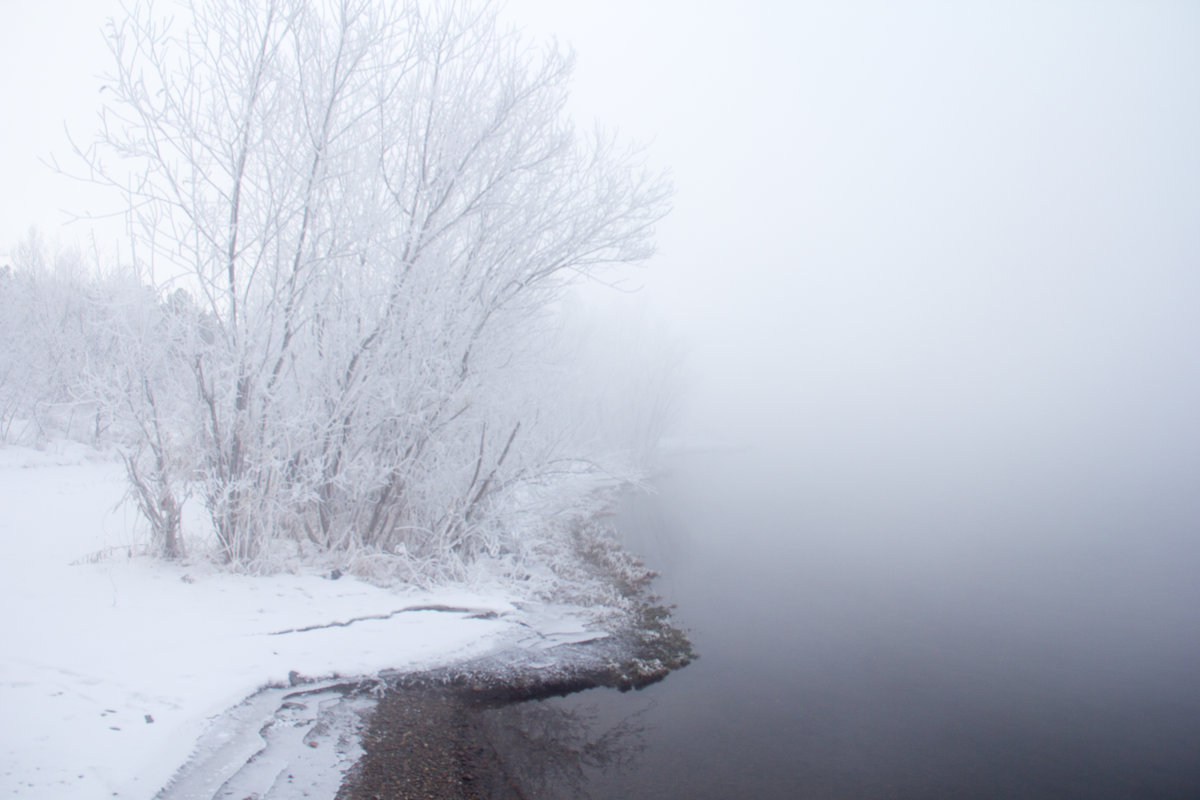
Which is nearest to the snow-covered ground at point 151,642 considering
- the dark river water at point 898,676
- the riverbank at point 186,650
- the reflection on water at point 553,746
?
the riverbank at point 186,650

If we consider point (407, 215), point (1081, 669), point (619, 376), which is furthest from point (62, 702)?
point (619, 376)

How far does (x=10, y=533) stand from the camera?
7.36m

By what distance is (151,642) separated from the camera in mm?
4648

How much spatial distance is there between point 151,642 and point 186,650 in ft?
0.80

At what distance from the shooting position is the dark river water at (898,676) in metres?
5.43

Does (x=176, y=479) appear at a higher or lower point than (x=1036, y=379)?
lower

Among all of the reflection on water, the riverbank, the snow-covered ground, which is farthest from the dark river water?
the snow-covered ground

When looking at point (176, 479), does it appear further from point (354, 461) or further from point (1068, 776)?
point (1068, 776)

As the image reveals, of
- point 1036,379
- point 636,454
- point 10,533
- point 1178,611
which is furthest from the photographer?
point 1036,379

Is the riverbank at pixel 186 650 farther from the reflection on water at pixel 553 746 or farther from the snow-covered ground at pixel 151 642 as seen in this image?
the reflection on water at pixel 553 746

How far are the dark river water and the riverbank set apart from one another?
1.27 meters

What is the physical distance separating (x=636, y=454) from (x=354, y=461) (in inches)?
815

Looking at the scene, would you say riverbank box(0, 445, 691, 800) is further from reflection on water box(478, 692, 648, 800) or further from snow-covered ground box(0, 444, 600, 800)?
reflection on water box(478, 692, 648, 800)

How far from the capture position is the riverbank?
343 centimetres
